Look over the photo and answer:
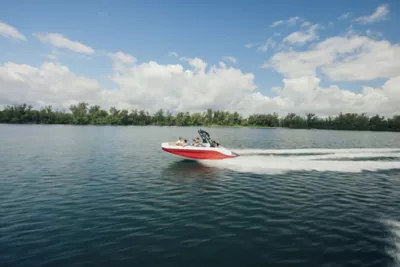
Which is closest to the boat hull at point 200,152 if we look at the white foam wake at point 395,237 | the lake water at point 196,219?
the lake water at point 196,219

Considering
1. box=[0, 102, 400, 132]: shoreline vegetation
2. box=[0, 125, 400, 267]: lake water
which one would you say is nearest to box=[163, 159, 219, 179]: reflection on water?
box=[0, 125, 400, 267]: lake water

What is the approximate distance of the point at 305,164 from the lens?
25234 mm

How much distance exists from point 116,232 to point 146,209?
2.56 m

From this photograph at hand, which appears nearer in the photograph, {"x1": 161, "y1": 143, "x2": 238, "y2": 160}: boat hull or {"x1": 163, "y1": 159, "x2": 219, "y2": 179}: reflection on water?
{"x1": 163, "y1": 159, "x2": 219, "y2": 179}: reflection on water

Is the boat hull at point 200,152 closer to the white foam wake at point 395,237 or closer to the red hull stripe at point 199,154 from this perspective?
the red hull stripe at point 199,154

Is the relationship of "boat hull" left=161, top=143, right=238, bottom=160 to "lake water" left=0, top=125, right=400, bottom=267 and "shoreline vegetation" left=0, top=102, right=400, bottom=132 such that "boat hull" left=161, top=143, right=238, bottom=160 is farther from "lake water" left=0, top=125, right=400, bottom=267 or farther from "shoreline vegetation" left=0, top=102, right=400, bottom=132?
"shoreline vegetation" left=0, top=102, right=400, bottom=132

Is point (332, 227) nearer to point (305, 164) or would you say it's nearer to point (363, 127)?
point (305, 164)

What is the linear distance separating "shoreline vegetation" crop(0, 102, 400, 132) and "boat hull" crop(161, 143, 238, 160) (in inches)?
5833

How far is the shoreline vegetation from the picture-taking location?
147375 mm

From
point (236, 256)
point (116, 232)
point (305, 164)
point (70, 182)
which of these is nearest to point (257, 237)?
point (236, 256)

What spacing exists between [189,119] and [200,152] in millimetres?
158530

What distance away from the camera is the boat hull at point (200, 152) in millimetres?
26047

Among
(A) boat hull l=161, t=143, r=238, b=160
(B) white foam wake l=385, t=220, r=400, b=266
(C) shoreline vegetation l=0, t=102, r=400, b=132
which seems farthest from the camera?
(C) shoreline vegetation l=0, t=102, r=400, b=132

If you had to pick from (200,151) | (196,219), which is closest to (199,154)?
(200,151)
